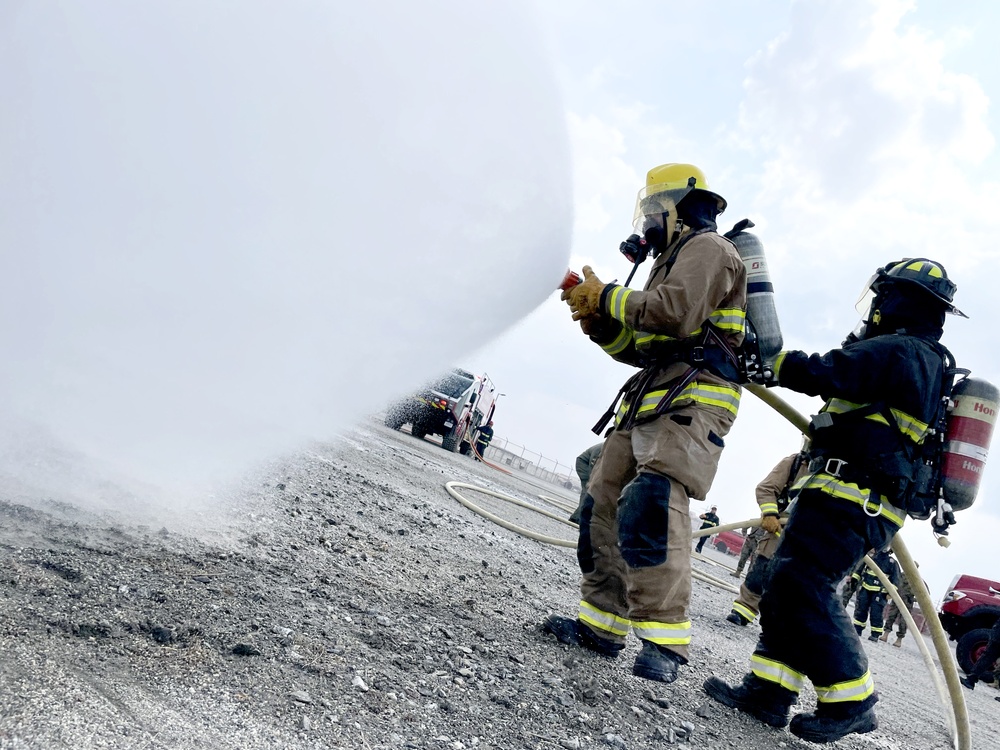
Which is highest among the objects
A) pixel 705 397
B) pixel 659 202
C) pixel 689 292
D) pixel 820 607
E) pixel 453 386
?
pixel 659 202

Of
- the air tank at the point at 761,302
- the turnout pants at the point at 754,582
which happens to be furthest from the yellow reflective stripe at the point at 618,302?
the turnout pants at the point at 754,582

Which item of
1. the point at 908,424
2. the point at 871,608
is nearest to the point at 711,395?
the point at 908,424

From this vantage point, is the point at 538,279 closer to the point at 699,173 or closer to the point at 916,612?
the point at 699,173

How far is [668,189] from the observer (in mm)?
3361

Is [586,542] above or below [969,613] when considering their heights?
below

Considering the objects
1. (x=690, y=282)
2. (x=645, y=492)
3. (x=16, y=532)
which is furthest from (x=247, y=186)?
(x=645, y=492)

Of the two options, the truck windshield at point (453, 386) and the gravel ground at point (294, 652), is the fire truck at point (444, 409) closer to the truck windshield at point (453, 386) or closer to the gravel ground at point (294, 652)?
the truck windshield at point (453, 386)

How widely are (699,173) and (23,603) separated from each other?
3.13m

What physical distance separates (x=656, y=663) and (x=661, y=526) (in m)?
0.51

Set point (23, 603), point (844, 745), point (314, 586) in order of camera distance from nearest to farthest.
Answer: point (23, 603)
point (314, 586)
point (844, 745)

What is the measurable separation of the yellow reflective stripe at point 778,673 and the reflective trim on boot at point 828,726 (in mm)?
143

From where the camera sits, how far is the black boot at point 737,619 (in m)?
6.01

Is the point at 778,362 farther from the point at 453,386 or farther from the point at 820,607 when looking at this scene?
the point at 453,386

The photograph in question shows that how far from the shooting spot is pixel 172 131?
11.3 ft
